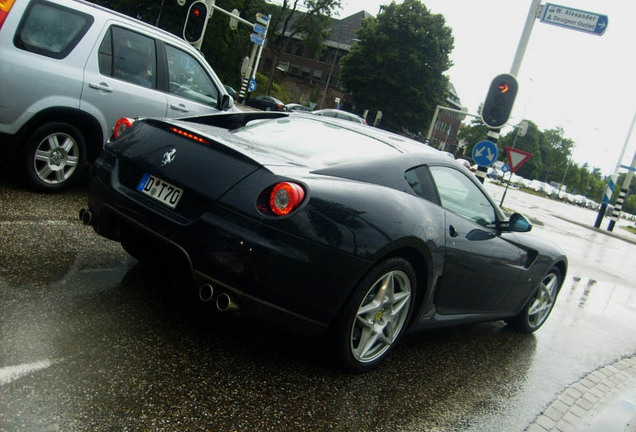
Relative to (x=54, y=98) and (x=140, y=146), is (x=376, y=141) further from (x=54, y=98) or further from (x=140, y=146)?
(x=54, y=98)

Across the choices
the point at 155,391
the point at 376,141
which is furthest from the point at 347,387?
the point at 376,141

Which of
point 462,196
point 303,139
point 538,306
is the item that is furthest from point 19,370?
point 538,306

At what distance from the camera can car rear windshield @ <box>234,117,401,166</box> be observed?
3.61 m

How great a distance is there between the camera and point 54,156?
5.89 meters

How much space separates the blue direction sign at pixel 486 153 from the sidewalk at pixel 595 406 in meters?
7.74

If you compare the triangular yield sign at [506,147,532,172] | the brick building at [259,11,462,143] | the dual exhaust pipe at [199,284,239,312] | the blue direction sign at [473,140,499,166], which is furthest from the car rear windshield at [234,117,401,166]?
the brick building at [259,11,462,143]

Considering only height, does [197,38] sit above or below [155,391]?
above

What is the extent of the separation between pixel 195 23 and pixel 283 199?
1116 cm

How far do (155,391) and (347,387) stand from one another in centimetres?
115

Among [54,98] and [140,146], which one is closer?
[140,146]

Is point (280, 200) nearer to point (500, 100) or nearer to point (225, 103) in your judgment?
point (225, 103)

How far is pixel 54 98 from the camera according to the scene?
18.4 ft

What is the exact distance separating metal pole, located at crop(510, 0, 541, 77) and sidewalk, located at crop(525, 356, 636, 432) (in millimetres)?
7603

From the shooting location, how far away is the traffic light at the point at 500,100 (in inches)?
425
